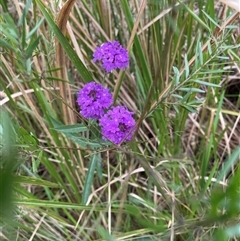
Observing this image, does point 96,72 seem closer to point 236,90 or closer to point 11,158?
point 236,90

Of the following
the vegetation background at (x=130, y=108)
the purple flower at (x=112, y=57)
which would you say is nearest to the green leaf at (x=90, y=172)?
the vegetation background at (x=130, y=108)

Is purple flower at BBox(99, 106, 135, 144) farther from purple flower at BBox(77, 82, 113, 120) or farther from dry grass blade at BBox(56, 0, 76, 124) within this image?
dry grass blade at BBox(56, 0, 76, 124)

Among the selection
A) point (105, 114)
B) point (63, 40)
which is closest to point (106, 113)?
point (105, 114)

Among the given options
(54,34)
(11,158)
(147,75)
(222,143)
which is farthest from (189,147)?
(11,158)

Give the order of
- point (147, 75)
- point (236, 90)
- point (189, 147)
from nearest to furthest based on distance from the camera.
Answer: point (147, 75) → point (189, 147) → point (236, 90)

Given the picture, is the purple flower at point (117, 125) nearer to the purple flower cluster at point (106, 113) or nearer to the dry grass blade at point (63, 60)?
the purple flower cluster at point (106, 113)

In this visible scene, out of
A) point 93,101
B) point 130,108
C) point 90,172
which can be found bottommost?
point 130,108

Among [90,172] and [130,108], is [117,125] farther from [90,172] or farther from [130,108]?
[130,108]
